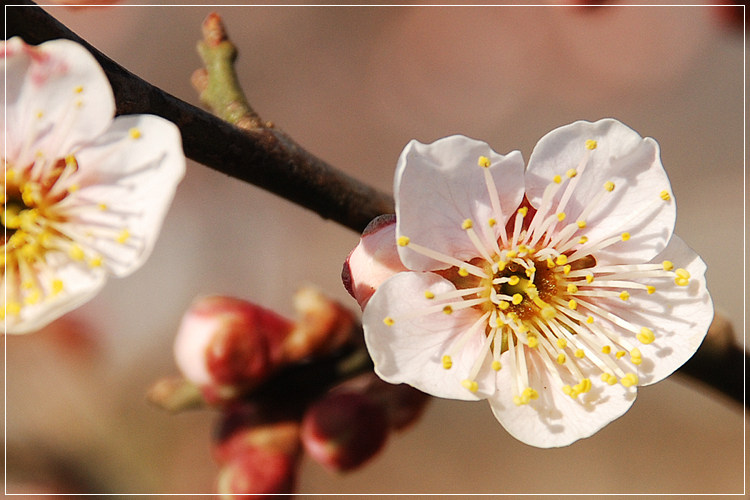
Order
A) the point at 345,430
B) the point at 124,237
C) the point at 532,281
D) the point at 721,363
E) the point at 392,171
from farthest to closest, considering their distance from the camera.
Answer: the point at 392,171 → the point at 345,430 → the point at 721,363 → the point at 532,281 → the point at 124,237

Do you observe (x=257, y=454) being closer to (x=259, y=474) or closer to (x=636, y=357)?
(x=259, y=474)

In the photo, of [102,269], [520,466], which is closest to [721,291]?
[520,466]

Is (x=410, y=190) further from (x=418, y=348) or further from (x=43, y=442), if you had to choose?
(x=43, y=442)

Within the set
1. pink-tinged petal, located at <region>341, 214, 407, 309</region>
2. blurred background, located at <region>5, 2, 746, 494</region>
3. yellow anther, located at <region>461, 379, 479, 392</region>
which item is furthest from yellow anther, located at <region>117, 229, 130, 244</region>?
blurred background, located at <region>5, 2, 746, 494</region>

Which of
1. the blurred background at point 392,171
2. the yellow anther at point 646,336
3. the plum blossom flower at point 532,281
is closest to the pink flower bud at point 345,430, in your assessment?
the plum blossom flower at point 532,281

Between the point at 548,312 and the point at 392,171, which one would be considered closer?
the point at 548,312

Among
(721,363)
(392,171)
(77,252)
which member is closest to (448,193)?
(77,252)
